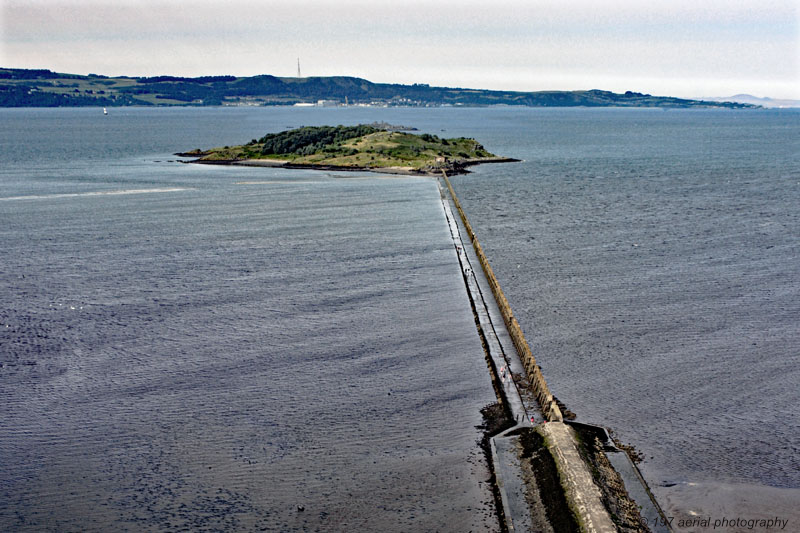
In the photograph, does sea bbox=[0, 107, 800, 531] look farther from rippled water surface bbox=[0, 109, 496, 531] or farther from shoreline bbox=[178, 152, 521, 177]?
shoreline bbox=[178, 152, 521, 177]

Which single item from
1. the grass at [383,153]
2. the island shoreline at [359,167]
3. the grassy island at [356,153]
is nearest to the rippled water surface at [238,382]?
the island shoreline at [359,167]

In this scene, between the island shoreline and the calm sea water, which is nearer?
the calm sea water

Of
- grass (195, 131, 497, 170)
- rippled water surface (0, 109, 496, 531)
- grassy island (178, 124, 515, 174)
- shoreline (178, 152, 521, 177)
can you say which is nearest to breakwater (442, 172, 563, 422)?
rippled water surface (0, 109, 496, 531)

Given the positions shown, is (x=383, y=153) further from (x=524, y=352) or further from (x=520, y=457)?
(x=520, y=457)

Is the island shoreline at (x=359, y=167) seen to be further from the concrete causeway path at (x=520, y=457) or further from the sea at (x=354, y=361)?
the concrete causeway path at (x=520, y=457)

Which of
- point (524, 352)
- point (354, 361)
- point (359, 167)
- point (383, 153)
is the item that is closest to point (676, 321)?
point (524, 352)
